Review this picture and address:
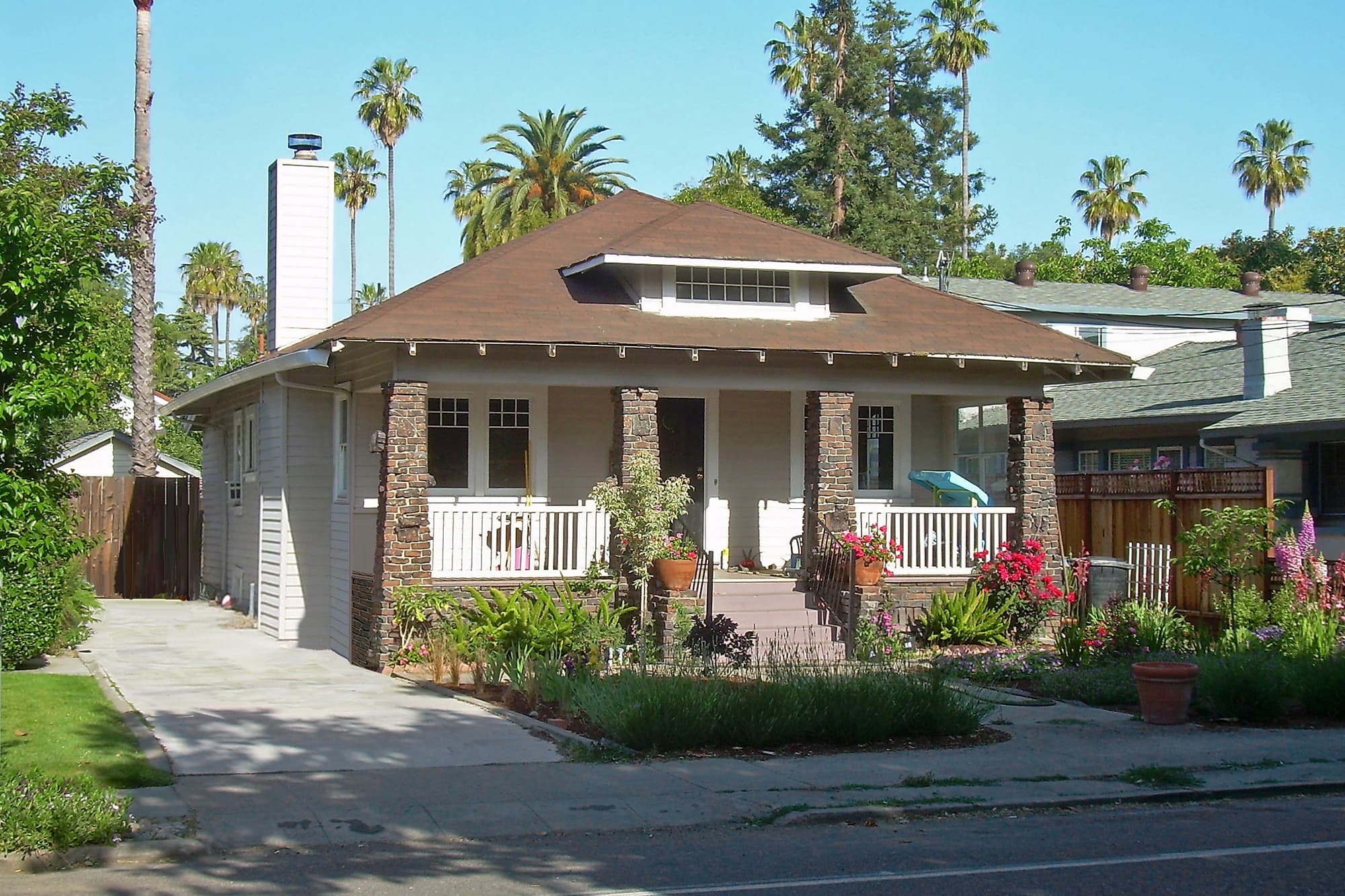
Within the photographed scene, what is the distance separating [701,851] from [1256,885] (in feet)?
9.77

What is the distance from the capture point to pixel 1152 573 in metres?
18.2

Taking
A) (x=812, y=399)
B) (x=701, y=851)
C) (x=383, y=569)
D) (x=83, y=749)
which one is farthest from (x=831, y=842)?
(x=812, y=399)

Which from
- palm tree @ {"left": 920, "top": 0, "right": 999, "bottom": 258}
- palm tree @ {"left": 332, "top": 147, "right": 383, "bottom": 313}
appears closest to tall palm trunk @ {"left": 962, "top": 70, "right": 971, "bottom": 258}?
palm tree @ {"left": 920, "top": 0, "right": 999, "bottom": 258}

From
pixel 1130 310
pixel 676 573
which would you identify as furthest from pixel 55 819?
pixel 1130 310

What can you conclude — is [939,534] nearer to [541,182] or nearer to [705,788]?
[705,788]

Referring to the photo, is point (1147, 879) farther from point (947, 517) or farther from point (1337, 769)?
point (947, 517)

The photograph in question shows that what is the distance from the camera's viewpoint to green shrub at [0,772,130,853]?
7652 millimetres

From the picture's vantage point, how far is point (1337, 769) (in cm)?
1045

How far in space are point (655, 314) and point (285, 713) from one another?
697 centimetres

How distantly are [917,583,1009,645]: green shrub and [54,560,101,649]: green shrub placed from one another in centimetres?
1005

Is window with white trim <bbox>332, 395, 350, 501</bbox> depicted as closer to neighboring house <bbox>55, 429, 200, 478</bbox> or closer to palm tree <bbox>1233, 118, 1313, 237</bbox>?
neighboring house <bbox>55, 429, 200, 478</bbox>

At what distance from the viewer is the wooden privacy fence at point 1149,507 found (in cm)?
1725

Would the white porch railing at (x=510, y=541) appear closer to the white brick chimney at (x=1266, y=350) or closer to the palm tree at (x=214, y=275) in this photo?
the white brick chimney at (x=1266, y=350)

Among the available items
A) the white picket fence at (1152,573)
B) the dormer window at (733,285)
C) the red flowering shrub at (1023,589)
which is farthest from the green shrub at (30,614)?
the white picket fence at (1152,573)
